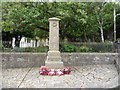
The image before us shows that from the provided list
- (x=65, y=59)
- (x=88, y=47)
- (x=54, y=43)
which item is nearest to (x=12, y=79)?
(x=54, y=43)

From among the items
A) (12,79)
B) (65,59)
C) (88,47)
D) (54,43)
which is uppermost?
(54,43)

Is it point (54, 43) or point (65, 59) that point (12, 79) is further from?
point (65, 59)

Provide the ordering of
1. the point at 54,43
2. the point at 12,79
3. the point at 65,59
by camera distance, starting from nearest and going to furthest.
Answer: the point at 12,79 → the point at 54,43 → the point at 65,59

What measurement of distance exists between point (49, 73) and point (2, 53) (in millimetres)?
4464

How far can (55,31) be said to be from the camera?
693 centimetres

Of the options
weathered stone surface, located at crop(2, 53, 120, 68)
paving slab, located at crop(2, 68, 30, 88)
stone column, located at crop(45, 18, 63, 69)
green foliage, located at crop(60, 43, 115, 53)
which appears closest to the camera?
paving slab, located at crop(2, 68, 30, 88)

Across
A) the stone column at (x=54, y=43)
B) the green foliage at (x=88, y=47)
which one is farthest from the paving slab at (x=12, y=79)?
the green foliage at (x=88, y=47)

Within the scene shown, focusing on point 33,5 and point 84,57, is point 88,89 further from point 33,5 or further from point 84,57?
point 33,5

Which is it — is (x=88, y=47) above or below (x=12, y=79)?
above

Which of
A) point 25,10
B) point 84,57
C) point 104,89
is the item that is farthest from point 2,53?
point 104,89

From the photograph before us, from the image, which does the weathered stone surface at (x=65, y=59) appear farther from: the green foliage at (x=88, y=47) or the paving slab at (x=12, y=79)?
the paving slab at (x=12, y=79)

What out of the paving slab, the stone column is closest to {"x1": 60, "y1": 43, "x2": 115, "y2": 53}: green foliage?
the stone column

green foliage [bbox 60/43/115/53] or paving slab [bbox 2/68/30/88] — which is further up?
green foliage [bbox 60/43/115/53]

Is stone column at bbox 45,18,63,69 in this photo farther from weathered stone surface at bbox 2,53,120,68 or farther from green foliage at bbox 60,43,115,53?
green foliage at bbox 60,43,115,53
